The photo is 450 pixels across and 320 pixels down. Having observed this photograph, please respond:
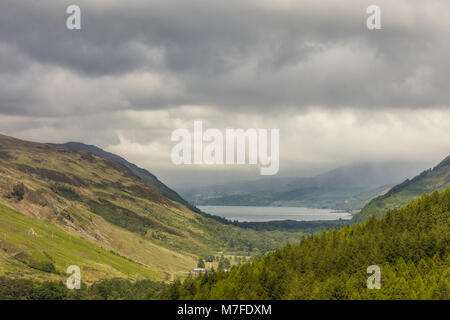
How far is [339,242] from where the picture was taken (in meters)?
162

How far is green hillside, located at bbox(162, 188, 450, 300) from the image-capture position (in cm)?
11425

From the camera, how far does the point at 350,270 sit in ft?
451

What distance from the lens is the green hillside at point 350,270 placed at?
114250 mm

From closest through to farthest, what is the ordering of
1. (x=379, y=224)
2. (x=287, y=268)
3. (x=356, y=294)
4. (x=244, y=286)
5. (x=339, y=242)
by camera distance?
(x=356, y=294) < (x=244, y=286) < (x=287, y=268) < (x=339, y=242) < (x=379, y=224)
